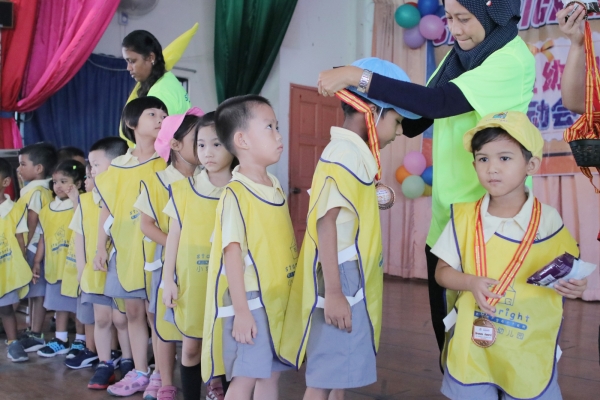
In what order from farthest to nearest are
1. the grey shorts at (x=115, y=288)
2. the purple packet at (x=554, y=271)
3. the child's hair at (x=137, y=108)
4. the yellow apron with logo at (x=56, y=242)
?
the yellow apron with logo at (x=56, y=242), the child's hair at (x=137, y=108), the grey shorts at (x=115, y=288), the purple packet at (x=554, y=271)

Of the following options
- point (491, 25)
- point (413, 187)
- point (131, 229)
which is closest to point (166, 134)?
point (131, 229)

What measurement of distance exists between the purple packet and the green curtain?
5.28m

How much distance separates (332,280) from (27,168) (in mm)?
2765

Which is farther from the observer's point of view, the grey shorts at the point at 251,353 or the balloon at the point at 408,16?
the balloon at the point at 408,16

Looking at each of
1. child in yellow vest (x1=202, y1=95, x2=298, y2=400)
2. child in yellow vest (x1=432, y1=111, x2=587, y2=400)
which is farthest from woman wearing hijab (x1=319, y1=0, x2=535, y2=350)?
child in yellow vest (x1=202, y1=95, x2=298, y2=400)

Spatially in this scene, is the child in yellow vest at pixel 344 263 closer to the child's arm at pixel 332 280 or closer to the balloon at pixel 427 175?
the child's arm at pixel 332 280

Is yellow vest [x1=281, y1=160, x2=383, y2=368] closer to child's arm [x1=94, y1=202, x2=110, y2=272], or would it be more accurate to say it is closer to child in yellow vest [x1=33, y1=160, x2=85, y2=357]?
child's arm [x1=94, y1=202, x2=110, y2=272]

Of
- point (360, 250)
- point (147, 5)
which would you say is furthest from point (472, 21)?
point (147, 5)

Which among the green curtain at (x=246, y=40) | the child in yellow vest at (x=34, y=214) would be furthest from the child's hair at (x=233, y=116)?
the green curtain at (x=246, y=40)

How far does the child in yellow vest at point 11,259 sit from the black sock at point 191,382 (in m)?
1.51

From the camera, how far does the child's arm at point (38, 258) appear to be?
3.54 metres

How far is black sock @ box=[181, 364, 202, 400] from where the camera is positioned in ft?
7.26

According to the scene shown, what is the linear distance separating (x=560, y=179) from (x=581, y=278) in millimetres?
4177

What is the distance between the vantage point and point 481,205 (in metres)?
1.71
